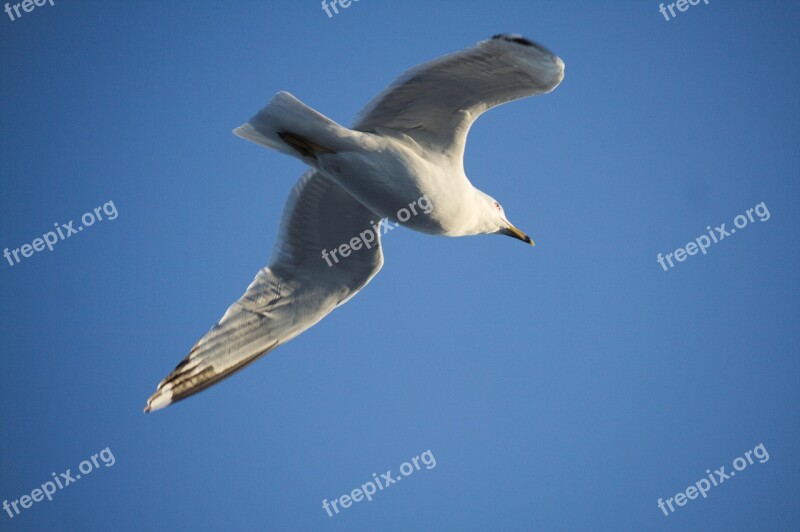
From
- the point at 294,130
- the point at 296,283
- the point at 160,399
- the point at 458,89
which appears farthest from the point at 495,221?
the point at 160,399

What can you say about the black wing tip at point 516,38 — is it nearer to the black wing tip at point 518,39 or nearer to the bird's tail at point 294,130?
the black wing tip at point 518,39

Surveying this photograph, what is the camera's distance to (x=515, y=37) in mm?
4258

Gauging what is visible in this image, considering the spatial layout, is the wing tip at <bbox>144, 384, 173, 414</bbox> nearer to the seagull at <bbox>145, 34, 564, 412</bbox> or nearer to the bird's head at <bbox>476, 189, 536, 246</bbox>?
the seagull at <bbox>145, 34, 564, 412</bbox>

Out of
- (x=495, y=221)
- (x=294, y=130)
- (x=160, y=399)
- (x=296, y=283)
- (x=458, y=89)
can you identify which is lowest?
(x=160, y=399)

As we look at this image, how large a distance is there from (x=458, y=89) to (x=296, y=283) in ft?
6.38

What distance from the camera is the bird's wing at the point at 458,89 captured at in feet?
14.6

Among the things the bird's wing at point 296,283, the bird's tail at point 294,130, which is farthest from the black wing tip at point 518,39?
the bird's wing at point 296,283

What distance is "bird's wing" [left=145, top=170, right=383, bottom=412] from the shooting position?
18.0ft

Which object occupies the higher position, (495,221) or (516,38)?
(516,38)

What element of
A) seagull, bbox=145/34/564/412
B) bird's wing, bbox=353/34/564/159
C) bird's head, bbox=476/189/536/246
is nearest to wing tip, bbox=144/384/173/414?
seagull, bbox=145/34/564/412

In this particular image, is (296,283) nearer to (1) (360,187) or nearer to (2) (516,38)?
(1) (360,187)

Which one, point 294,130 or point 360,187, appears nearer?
point 294,130

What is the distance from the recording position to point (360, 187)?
16.1 ft

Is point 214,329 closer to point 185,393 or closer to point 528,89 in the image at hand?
point 185,393
